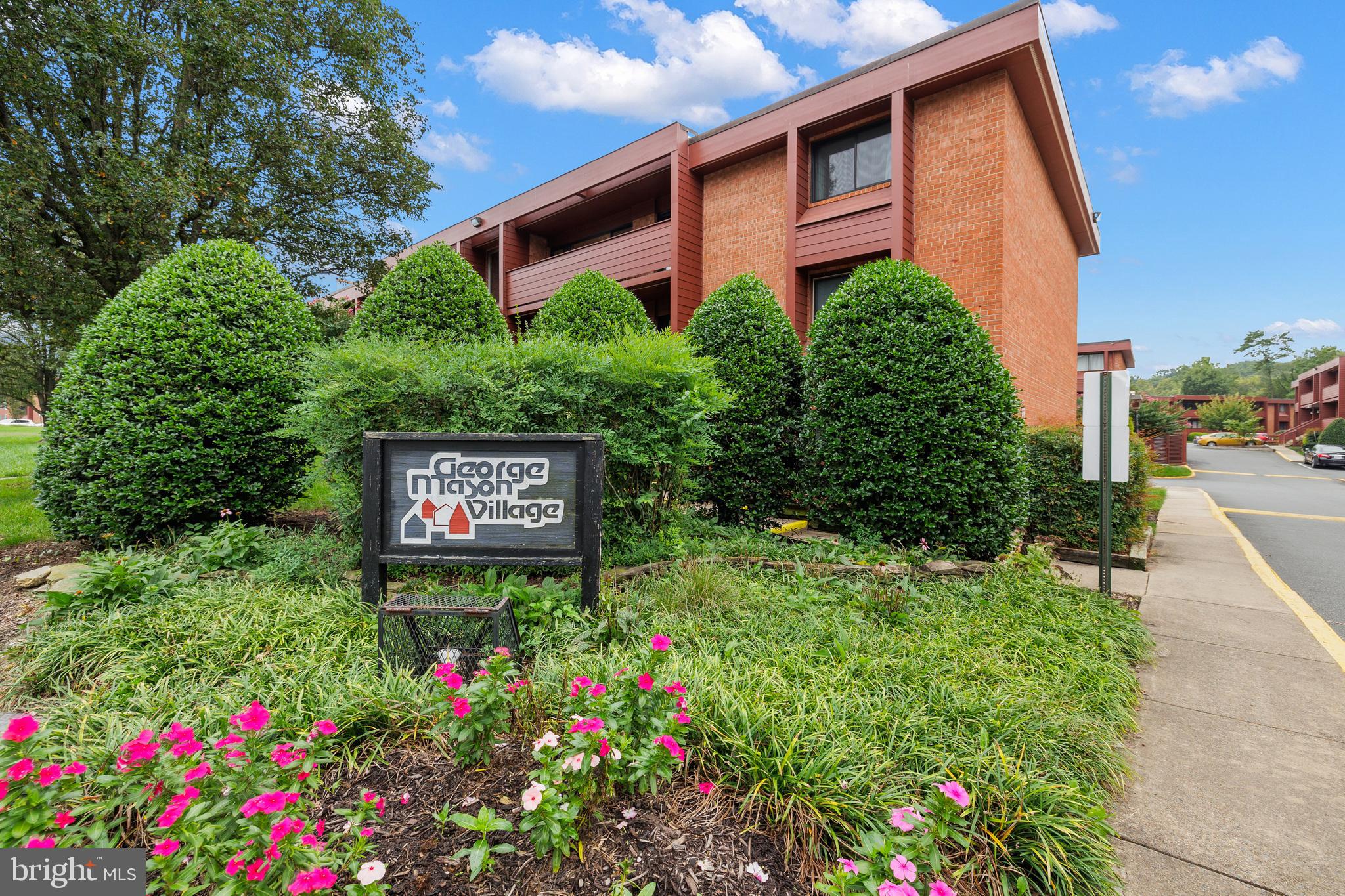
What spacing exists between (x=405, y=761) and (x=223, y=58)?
39.9 ft

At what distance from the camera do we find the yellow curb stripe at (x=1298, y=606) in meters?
4.12

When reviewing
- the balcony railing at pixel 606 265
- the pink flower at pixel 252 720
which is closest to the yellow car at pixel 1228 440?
the balcony railing at pixel 606 265

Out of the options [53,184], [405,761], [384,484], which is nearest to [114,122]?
[53,184]

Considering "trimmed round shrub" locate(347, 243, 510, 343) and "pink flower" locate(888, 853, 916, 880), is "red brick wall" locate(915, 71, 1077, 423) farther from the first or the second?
"pink flower" locate(888, 853, 916, 880)

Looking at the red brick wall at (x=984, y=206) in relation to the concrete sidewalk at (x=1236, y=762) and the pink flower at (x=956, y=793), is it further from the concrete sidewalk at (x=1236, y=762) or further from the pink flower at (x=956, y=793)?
the pink flower at (x=956, y=793)

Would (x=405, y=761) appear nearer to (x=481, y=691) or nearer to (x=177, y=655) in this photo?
(x=481, y=691)

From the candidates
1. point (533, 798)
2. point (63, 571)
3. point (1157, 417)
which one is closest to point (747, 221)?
point (63, 571)

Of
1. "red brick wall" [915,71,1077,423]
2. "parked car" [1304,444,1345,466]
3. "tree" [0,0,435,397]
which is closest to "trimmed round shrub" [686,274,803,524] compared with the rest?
"red brick wall" [915,71,1077,423]

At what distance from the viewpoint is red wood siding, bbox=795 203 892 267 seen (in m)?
9.02

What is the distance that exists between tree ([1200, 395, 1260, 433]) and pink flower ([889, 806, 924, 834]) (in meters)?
63.1

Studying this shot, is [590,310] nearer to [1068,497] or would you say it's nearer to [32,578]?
[32,578]

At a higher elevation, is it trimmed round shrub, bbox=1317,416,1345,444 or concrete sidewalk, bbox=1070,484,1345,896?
trimmed round shrub, bbox=1317,416,1345,444

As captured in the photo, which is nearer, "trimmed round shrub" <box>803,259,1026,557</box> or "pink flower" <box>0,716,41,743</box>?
"pink flower" <box>0,716,41,743</box>
